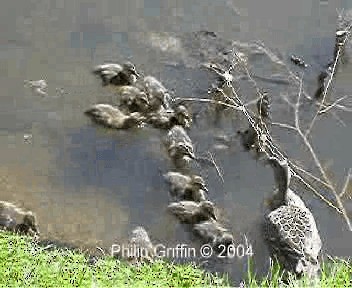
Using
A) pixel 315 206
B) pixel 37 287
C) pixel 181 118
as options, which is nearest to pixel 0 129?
pixel 181 118

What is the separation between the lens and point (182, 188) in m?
7.74

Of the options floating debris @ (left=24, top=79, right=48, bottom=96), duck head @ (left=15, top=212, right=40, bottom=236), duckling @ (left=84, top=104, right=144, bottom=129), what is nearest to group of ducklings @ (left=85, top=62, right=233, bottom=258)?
duckling @ (left=84, top=104, right=144, bottom=129)

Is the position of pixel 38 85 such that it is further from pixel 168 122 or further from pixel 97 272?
pixel 97 272

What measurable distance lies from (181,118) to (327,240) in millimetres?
1958

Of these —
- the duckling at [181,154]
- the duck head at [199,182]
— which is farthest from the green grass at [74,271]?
the duckling at [181,154]

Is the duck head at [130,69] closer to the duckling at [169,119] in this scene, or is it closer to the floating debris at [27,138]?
the duckling at [169,119]

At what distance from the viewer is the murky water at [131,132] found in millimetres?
7652

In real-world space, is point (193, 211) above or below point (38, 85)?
below

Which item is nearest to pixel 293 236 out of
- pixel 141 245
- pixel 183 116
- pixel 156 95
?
pixel 141 245

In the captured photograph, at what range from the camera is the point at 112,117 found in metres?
8.43

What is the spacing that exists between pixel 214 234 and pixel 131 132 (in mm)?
1674

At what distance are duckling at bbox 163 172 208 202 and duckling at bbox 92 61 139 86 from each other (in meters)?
1.42

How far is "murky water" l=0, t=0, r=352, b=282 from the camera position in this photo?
25.1 feet

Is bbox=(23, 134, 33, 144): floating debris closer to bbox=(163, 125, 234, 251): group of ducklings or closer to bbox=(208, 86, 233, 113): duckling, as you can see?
bbox=(163, 125, 234, 251): group of ducklings
